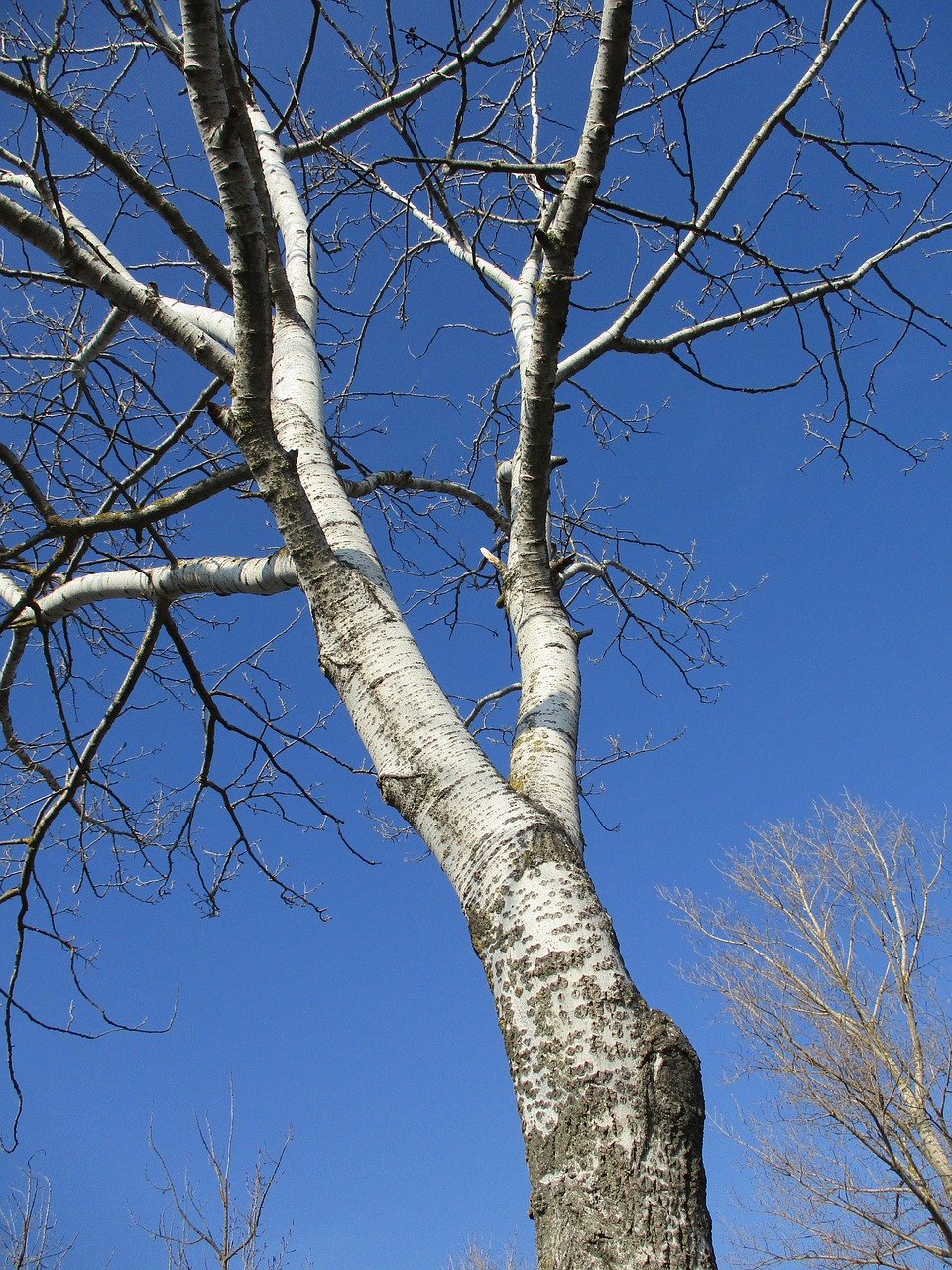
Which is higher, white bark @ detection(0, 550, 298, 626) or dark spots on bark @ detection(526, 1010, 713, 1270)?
white bark @ detection(0, 550, 298, 626)

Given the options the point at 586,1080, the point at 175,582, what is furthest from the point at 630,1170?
the point at 175,582

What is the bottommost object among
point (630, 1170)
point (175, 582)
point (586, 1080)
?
point (630, 1170)

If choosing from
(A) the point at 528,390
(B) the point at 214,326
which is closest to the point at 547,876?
(A) the point at 528,390

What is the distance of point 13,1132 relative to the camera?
2637 mm

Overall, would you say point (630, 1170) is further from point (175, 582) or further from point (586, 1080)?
point (175, 582)

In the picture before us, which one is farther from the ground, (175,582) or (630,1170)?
(175,582)

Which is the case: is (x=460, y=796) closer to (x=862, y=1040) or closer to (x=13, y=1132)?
(x=13, y=1132)

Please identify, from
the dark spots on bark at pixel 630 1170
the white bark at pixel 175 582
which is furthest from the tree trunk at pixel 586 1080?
the white bark at pixel 175 582

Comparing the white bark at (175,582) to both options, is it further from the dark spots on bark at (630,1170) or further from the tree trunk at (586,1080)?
the dark spots on bark at (630,1170)

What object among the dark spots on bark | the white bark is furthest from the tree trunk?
the white bark

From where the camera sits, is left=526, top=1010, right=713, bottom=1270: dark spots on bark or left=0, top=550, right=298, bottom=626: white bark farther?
left=0, top=550, right=298, bottom=626: white bark

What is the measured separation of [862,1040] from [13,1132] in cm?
848

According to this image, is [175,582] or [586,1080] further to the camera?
[175,582]

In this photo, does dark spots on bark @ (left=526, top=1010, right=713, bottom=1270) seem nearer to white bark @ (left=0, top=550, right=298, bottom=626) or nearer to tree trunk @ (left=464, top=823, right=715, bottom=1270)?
tree trunk @ (left=464, top=823, right=715, bottom=1270)
